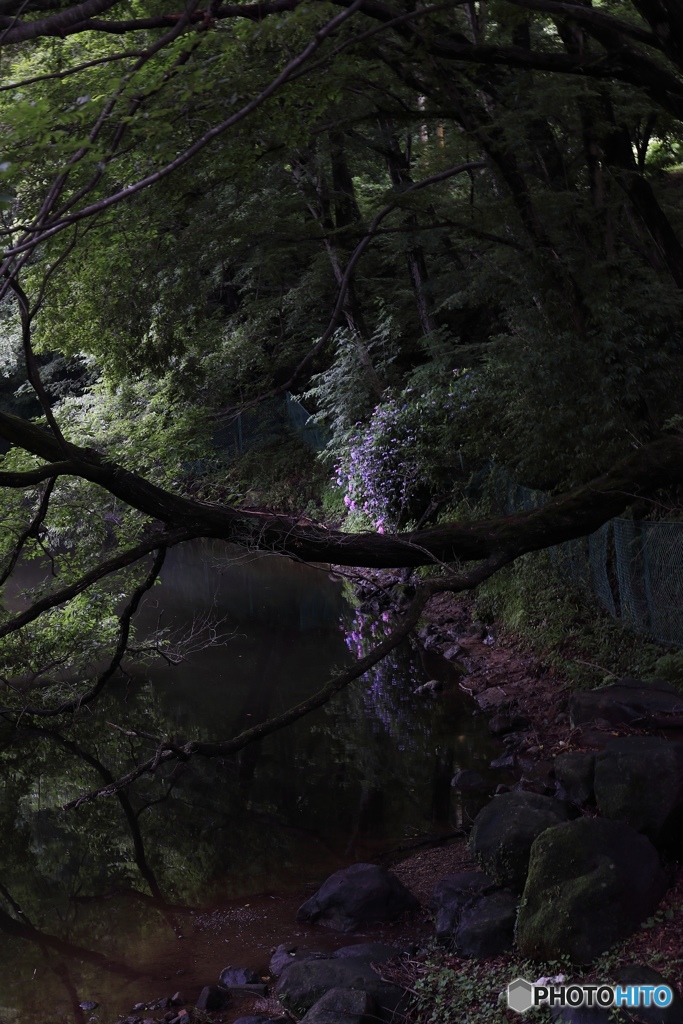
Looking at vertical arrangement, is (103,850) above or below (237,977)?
above

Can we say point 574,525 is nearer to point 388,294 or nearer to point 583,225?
point 583,225

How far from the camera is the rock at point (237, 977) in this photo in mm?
5773

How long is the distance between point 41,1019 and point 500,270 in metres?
8.42

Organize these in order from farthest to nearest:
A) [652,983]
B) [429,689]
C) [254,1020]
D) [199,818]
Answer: [429,689], [199,818], [254,1020], [652,983]

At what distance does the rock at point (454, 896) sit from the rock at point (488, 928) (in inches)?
5.4

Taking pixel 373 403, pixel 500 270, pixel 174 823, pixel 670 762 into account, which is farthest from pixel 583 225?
pixel 373 403

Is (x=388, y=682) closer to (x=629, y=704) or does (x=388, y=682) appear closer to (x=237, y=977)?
(x=629, y=704)

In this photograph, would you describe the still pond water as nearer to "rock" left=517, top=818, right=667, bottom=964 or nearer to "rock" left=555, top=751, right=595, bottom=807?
"rock" left=555, top=751, right=595, bottom=807

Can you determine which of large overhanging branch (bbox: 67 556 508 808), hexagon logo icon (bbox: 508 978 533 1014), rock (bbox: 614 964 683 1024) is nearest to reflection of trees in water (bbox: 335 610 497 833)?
large overhanging branch (bbox: 67 556 508 808)

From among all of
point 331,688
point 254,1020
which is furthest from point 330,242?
point 254,1020

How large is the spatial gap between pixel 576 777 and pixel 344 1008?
2.49 meters

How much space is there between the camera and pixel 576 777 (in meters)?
6.53

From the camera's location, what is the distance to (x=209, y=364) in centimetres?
1642

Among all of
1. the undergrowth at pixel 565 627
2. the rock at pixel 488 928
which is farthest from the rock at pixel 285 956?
the undergrowth at pixel 565 627
